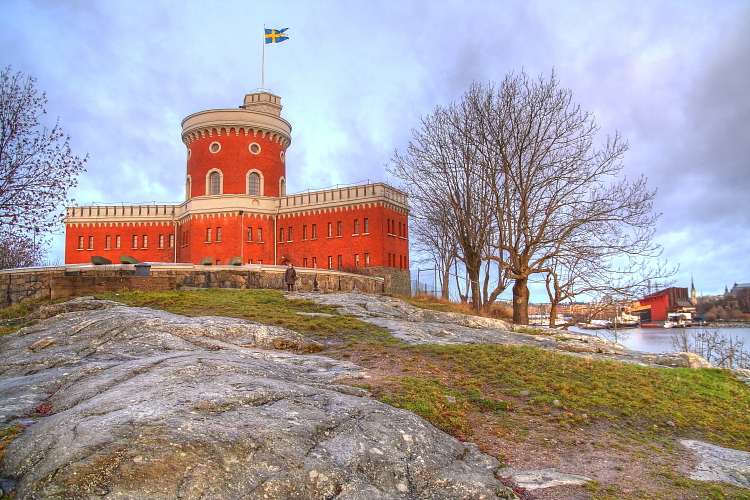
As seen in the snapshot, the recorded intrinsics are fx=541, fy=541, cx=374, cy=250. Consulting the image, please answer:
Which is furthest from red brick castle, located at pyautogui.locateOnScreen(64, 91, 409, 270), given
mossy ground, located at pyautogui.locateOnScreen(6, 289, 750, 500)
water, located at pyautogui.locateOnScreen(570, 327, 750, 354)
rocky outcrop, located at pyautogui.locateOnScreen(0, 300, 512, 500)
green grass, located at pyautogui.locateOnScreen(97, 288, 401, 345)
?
rocky outcrop, located at pyautogui.locateOnScreen(0, 300, 512, 500)

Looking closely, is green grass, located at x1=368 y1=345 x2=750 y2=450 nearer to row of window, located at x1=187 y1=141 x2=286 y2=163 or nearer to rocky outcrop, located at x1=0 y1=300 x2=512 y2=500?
rocky outcrop, located at x1=0 y1=300 x2=512 y2=500

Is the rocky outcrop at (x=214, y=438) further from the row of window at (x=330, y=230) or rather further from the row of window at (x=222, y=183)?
the row of window at (x=222, y=183)

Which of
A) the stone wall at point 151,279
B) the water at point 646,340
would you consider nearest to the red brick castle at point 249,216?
the stone wall at point 151,279

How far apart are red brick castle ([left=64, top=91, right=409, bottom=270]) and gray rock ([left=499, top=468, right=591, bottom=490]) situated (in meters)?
31.6

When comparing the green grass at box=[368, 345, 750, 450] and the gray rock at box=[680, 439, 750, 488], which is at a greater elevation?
the green grass at box=[368, 345, 750, 450]

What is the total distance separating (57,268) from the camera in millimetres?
22594

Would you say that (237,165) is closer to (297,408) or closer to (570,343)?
(570,343)

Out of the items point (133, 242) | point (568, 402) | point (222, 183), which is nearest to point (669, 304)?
point (222, 183)

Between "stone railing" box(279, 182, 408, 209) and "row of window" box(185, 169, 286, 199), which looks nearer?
"stone railing" box(279, 182, 408, 209)

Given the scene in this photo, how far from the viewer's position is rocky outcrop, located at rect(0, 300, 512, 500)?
4145 mm

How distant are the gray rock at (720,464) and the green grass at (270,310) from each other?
635cm

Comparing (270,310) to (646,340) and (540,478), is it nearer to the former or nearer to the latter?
(540,478)

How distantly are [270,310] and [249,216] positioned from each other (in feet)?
90.4

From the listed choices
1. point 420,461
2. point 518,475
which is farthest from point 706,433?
point 420,461
